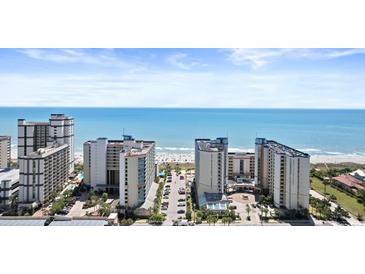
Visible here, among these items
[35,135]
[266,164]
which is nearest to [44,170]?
[35,135]

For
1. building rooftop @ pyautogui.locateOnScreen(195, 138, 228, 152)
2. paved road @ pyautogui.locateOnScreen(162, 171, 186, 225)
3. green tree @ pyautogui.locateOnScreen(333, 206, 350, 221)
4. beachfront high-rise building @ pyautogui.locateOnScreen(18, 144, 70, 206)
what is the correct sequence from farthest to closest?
building rooftop @ pyautogui.locateOnScreen(195, 138, 228, 152) → beachfront high-rise building @ pyautogui.locateOnScreen(18, 144, 70, 206) → paved road @ pyautogui.locateOnScreen(162, 171, 186, 225) → green tree @ pyautogui.locateOnScreen(333, 206, 350, 221)

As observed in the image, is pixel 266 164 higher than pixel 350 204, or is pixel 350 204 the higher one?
pixel 266 164

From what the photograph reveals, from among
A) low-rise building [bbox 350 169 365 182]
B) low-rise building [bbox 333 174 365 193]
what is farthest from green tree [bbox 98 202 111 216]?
low-rise building [bbox 350 169 365 182]

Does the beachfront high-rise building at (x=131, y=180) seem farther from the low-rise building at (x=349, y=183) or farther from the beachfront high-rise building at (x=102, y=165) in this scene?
the low-rise building at (x=349, y=183)

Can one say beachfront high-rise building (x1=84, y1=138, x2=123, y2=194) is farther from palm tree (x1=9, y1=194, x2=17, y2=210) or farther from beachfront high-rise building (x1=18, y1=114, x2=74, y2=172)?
palm tree (x1=9, y1=194, x2=17, y2=210)

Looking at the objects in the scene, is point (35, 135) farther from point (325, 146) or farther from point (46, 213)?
point (325, 146)

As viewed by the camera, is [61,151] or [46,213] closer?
[46,213]
